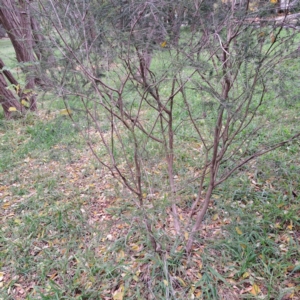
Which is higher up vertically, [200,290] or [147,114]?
[147,114]

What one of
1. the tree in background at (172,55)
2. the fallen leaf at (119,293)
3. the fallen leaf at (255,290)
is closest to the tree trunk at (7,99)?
the tree in background at (172,55)

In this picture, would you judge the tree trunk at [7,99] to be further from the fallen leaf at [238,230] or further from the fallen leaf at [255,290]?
the fallen leaf at [255,290]

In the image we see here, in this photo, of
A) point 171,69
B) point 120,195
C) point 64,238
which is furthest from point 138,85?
point 64,238

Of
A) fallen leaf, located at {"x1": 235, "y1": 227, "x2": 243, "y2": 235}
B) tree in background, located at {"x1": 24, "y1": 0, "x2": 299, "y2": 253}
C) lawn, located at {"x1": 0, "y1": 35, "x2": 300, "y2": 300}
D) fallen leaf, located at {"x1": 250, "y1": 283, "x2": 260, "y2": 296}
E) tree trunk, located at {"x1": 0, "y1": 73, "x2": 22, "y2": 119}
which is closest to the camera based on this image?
tree in background, located at {"x1": 24, "y1": 0, "x2": 299, "y2": 253}

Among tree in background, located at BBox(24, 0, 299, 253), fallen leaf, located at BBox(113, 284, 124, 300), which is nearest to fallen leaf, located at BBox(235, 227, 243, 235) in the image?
tree in background, located at BBox(24, 0, 299, 253)

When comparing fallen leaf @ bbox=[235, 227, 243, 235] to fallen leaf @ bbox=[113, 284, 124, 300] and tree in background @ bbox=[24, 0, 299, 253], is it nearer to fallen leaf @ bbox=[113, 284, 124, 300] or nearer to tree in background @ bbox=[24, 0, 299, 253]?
tree in background @ bbox=[24, 0, 299, 253]

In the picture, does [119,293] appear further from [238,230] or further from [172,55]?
[172,55]

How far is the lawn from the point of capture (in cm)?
192

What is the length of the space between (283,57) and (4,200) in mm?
3070

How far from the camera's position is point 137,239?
235 centimetres

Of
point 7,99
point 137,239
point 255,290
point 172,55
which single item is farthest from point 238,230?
point 7,99

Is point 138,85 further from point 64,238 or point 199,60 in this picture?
point 64,238

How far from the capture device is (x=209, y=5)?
5.74ft

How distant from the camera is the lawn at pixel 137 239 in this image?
192cm
